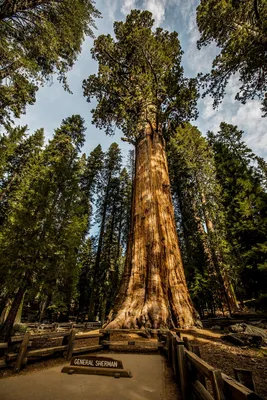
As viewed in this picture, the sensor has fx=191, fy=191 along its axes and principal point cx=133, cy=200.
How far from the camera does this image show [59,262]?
32.0 feet

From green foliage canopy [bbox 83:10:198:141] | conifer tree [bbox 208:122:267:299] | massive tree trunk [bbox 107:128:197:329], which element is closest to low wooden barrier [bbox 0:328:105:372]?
massive tree trunk [bbox 107:128:197:329]

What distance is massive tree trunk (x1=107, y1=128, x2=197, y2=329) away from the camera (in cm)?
554

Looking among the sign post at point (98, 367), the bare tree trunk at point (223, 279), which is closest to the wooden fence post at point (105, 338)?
the sign post at point (98, 367)

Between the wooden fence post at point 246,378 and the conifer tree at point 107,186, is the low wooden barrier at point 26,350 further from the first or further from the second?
the conifer tree at point 107,186

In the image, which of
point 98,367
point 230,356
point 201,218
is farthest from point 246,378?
point 201,218

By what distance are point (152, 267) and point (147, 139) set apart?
254 inches

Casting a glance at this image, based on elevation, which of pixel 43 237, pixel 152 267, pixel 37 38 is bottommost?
pixel 152 267

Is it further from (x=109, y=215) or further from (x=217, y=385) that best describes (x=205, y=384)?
(x=109, y=215)

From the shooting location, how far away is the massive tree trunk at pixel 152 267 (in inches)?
218

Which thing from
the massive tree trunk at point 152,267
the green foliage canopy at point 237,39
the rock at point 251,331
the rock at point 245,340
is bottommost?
the rock at point 245,340

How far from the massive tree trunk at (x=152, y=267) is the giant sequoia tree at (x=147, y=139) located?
25mm

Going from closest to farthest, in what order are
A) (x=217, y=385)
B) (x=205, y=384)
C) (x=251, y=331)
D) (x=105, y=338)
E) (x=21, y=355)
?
(x=217, y=385)
(x=205, y=384)
(x=21, y=355)
(x=105, y=338)
(x=251, y=331)

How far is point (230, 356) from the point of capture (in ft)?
12.8

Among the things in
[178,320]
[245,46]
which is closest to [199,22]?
[245,46]
